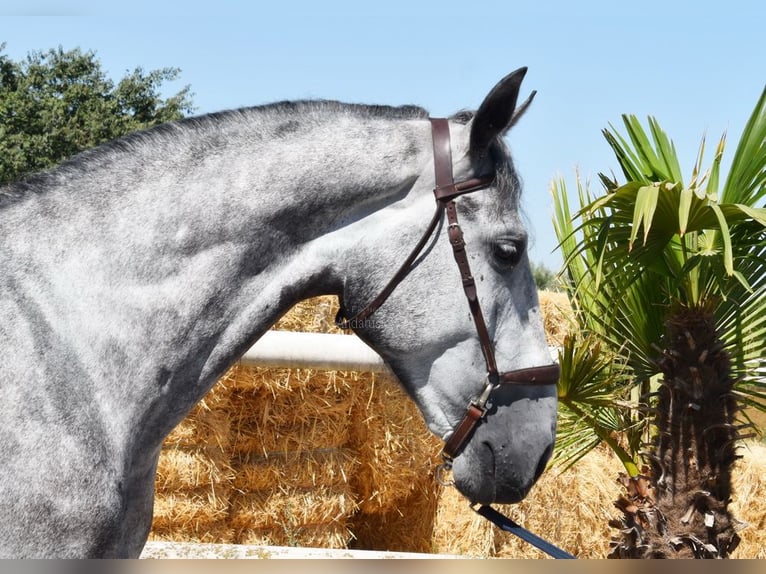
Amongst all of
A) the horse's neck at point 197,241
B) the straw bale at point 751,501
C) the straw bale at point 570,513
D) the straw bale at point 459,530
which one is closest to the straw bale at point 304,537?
the straw bale at point 459,530

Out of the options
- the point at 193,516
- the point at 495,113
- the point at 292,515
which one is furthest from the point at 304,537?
the point at 495,113

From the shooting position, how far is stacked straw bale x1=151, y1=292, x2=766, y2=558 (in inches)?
248

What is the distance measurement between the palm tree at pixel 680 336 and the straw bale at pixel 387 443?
211 cm

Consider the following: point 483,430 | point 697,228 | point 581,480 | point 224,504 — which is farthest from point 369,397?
point 483,430

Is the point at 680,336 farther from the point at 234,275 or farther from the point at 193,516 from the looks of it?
the point at 193,516

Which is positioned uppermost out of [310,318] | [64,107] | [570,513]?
[64,107]

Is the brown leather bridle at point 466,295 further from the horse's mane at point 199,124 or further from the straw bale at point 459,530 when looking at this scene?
the straw bale at point 459,530

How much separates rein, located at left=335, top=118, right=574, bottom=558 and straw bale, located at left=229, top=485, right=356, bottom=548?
14.2ft

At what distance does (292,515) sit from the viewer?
6.41 metres

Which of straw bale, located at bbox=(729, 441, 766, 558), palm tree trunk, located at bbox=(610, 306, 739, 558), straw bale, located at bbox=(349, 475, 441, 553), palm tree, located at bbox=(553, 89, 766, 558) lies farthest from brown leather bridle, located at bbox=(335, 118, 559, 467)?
straw bale, located at bbox=(729, 441, 766, 558)

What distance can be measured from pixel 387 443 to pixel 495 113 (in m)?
4.81

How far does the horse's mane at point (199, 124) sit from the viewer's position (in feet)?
7.84

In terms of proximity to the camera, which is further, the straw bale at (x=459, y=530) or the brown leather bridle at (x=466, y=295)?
the straw bale at (x=459, y=530)

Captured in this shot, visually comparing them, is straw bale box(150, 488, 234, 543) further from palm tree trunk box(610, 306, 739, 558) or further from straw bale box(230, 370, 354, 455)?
palm tree trunk box(610, 306, 739, 558)
